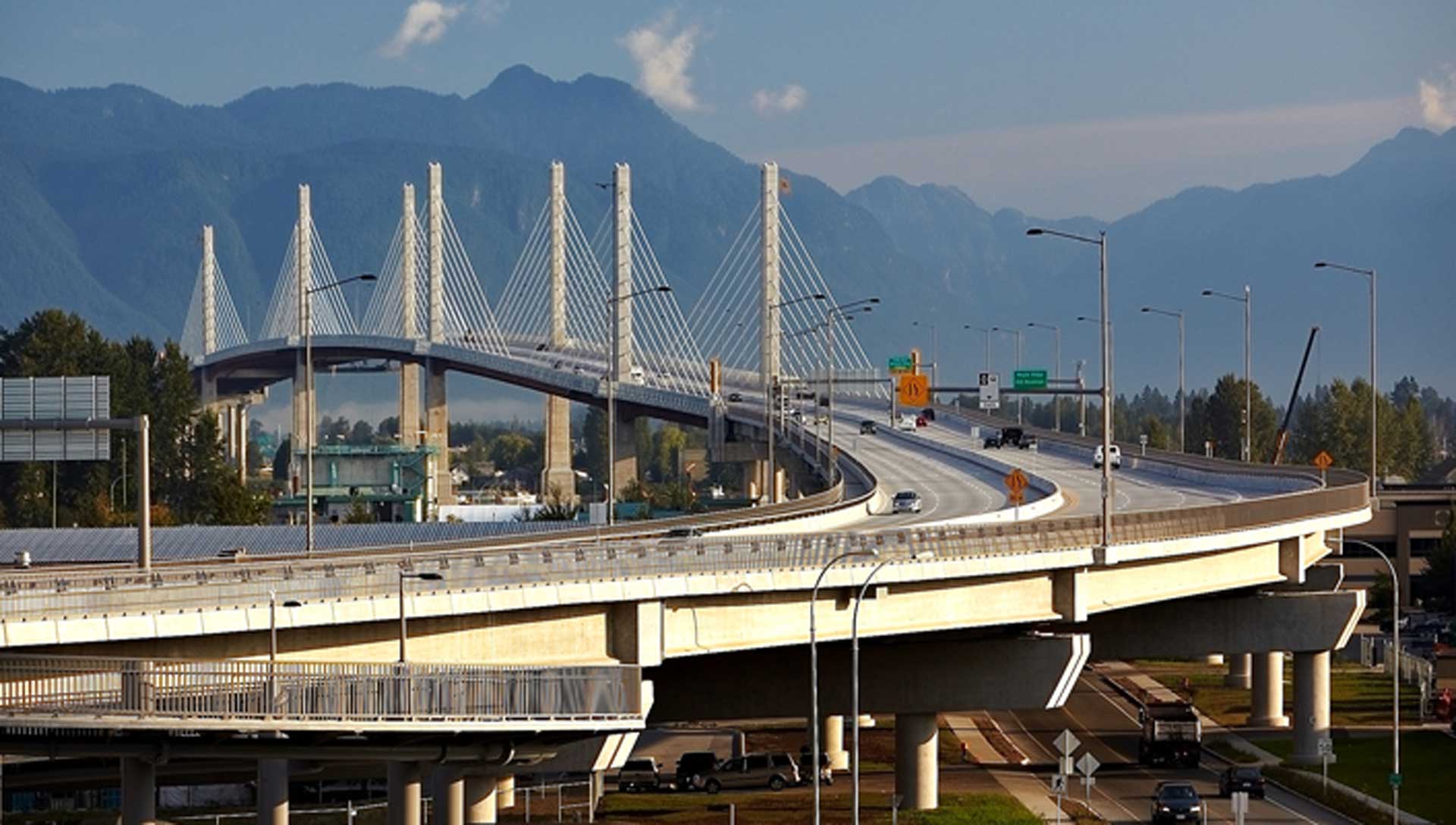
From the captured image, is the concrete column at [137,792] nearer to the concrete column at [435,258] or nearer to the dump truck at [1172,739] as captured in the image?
the dump truck at [1172,739]

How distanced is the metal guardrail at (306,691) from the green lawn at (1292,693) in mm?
43005

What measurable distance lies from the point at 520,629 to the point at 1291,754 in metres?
36.4

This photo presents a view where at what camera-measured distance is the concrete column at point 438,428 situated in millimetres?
187000

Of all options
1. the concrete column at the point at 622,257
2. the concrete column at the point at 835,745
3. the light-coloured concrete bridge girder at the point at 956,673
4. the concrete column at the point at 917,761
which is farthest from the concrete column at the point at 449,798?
the concrete column at the point at 622,257

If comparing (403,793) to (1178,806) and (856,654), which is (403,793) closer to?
(856,654)

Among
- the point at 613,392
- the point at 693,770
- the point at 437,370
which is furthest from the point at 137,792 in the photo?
the point at 437,370

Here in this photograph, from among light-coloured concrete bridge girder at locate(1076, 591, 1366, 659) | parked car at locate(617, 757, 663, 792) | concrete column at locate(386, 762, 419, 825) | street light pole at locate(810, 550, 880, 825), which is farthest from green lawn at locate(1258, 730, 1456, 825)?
concrete column at locate(386, 762, 419, 825)

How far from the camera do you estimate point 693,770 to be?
64438mm

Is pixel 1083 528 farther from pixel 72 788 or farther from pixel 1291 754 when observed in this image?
pixel 72 788

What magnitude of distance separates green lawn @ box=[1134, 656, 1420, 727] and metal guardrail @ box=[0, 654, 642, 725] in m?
43.0

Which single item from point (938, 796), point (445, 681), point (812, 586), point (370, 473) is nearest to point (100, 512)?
point (370, 473)

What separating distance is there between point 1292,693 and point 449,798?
44.5m

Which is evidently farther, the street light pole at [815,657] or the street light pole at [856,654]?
the street light pole at [856,654]

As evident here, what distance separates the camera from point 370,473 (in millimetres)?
169500
